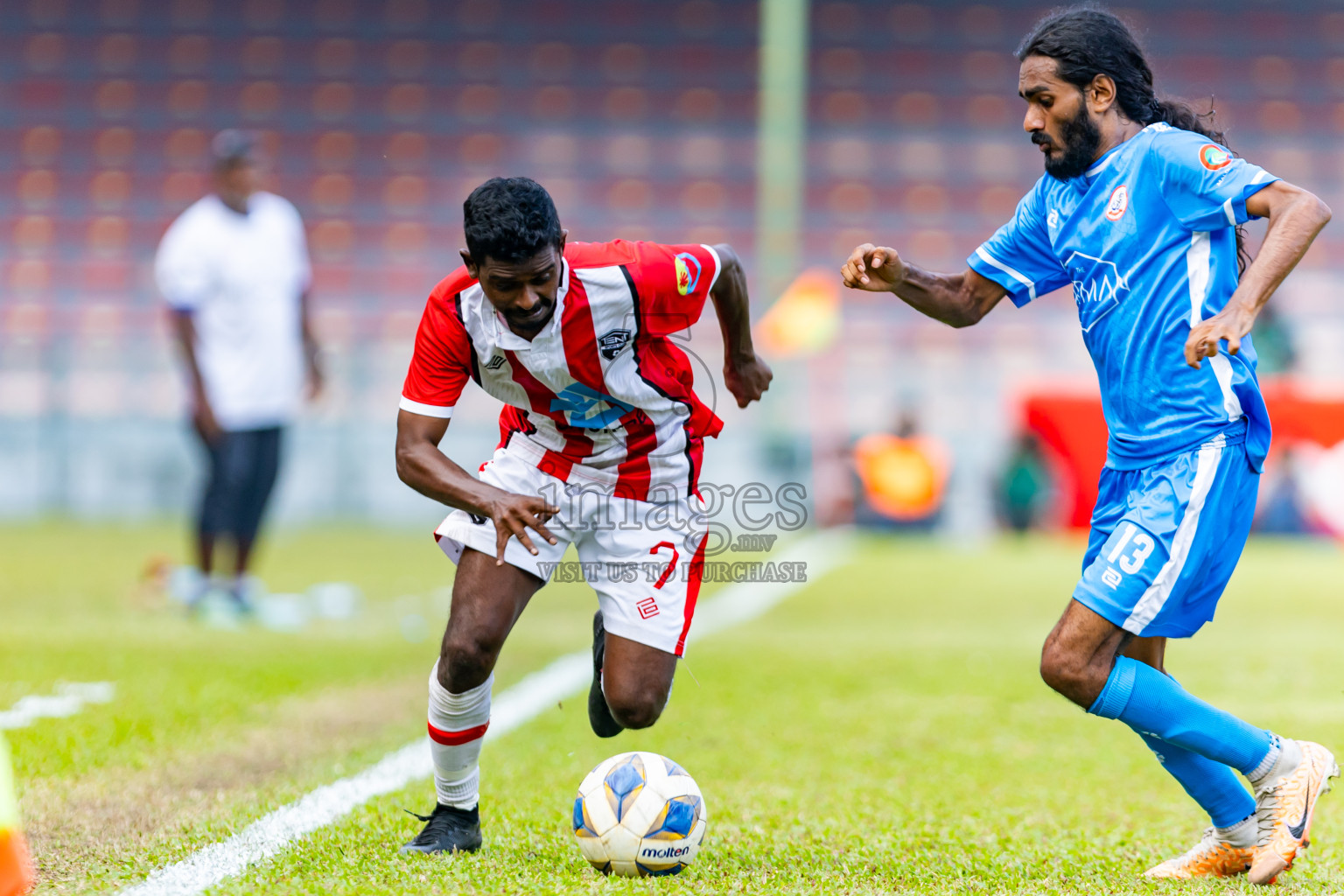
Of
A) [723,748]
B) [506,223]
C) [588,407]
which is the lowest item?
[723,748]

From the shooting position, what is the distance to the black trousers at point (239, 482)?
800cm

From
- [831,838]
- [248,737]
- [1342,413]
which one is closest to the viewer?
[831,838]

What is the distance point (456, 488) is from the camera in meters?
3.49

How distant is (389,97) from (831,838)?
22711 millimetres

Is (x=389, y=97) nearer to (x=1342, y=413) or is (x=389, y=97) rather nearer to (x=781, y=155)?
(x=781, y=155)

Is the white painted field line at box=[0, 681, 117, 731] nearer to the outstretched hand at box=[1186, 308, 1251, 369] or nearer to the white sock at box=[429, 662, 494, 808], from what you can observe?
the white sock at box=[429, 662, 494, 808]

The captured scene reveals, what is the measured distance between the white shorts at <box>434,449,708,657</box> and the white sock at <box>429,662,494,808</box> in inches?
18.0

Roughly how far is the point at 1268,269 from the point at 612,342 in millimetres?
1571

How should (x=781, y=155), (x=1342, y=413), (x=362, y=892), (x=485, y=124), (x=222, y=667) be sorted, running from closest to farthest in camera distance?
(x=362, y=892) → (x=222, y=667) → (x=1342, y=413) → (x=781, y=155) → (x=485, y=124)

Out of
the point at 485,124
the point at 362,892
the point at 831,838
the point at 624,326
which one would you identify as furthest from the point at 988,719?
the point at 485,124

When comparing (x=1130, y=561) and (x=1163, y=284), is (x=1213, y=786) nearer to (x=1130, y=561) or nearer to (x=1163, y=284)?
(x=1130, y=561)

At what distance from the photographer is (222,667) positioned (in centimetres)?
639

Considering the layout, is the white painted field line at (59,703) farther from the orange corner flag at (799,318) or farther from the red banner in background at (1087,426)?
the orange corner flag at (799,318)

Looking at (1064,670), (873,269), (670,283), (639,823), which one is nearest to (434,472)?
(670,283)
